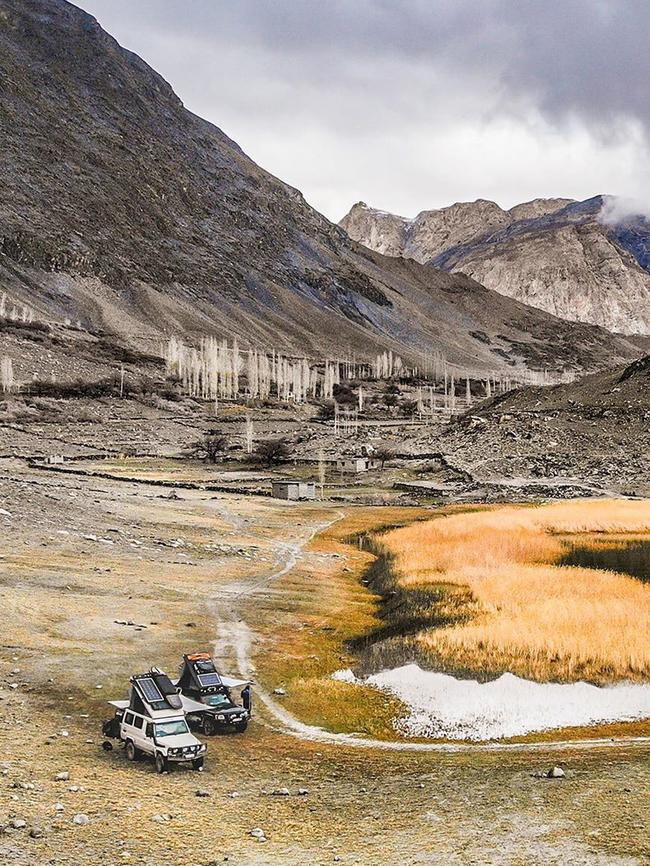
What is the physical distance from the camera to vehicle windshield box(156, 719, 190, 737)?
17.0 m

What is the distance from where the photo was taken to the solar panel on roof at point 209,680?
767 inches

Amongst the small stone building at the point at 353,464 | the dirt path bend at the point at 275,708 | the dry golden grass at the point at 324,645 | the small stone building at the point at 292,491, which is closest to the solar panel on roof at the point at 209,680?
the dirt path bend at the point at 275,708

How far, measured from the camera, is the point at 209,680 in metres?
19.6

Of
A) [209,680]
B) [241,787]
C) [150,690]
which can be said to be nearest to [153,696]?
[150,690]

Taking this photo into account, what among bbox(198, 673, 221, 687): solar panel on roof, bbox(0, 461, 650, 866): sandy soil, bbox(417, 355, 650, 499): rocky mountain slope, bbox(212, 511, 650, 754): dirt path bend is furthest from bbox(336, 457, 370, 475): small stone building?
bbox(198, 673, 221, 687): solar panel on roof

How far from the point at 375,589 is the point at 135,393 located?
120546 millimetres

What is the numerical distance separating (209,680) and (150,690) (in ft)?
7.12

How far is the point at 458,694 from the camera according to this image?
2252cm

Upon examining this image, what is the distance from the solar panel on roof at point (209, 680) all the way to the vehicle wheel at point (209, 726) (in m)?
0.74

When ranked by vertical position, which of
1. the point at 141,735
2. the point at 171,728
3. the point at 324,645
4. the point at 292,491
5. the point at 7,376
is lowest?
the point at 324,645

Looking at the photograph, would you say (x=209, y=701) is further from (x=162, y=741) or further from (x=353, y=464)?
(x=353, y=464)

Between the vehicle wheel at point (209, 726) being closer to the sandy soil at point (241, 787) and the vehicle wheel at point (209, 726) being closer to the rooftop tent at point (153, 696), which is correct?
the sandy soil at point (241, 787)

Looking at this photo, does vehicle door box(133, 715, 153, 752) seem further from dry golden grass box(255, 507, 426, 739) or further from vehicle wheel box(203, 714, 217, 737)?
dry golden grass box(255, 507, 426, 739)

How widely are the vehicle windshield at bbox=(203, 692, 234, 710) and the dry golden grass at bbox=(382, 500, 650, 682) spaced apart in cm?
761
